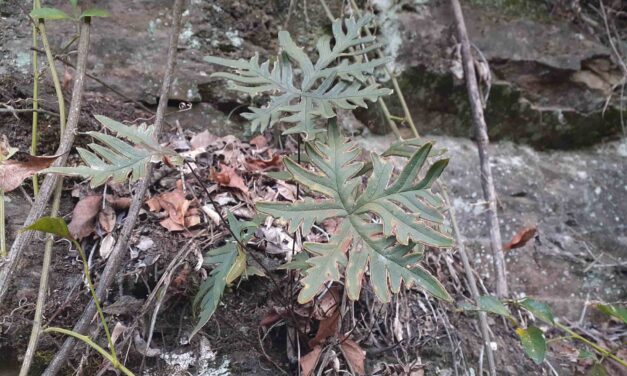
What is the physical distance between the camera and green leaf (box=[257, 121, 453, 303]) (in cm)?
94

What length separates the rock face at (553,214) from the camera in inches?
78.7

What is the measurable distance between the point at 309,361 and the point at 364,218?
445 mm

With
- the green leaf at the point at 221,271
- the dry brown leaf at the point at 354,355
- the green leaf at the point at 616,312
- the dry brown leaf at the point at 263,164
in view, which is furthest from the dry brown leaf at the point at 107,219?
the green leaf at the point at 616,312

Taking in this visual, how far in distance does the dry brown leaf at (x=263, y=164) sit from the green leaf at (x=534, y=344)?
3.20 feet

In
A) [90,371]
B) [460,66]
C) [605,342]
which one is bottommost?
[605,342]

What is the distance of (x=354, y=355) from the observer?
1.32 metres

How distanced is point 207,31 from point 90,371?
1469 mm

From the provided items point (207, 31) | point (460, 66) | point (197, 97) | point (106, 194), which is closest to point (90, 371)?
point (106, 194)

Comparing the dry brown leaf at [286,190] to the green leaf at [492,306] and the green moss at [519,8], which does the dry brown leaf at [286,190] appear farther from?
the green moss at [519,8]

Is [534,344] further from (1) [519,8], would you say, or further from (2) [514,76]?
(1) [519,8]

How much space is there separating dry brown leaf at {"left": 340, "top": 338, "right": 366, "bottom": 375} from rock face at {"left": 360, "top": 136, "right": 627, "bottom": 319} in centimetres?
81

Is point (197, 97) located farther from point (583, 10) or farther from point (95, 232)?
point (583, 10)

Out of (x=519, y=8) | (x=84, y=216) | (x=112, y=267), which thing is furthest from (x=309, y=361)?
(x=519, y=8)

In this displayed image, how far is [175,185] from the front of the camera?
1595 millimetres
